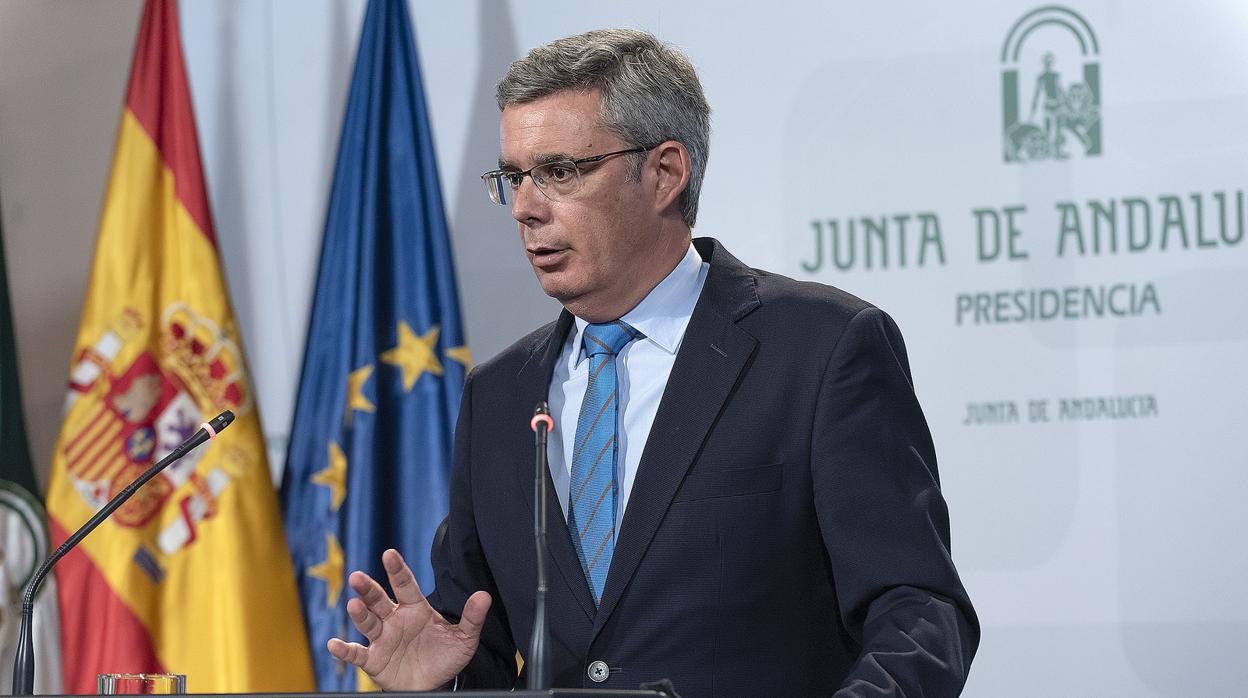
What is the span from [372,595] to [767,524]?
0.60 meters

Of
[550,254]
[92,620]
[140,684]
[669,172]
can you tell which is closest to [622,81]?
[669,172]

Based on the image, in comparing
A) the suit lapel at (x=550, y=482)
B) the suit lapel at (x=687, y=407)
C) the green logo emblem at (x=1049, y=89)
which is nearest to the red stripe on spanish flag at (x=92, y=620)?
the suit lapel at (x=550, y=482)

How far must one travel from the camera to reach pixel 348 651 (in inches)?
74.2

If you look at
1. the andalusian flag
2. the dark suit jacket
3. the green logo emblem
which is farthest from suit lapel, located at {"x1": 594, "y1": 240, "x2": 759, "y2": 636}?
the andalusian flag

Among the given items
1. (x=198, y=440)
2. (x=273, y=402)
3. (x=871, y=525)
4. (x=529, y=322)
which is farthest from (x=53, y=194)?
(x=871, y=525)

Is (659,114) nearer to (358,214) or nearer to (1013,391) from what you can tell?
(1013,391)

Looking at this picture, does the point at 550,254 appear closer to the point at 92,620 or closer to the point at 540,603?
the point at 540,603

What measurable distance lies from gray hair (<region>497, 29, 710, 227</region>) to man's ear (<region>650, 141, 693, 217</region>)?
1cm

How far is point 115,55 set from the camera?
4.42 m

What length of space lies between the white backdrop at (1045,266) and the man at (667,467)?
139 centimetres

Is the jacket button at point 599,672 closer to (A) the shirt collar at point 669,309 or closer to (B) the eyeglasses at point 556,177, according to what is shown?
(A) the shirt collar at point 669,309

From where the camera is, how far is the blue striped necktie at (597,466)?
84.8 inches

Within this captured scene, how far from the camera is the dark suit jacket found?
198 cm

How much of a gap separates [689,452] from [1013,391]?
5.60 feet
